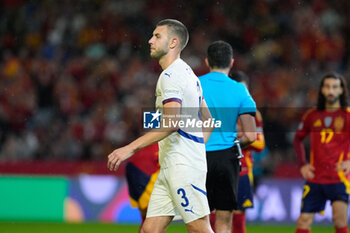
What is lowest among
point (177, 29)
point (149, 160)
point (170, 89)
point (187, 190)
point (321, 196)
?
point (321, 196)

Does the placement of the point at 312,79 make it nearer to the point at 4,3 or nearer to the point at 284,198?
the point at 284,198

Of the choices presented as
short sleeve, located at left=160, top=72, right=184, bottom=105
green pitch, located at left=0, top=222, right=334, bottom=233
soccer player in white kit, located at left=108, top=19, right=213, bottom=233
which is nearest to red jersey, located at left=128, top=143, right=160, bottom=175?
soccer player in white kit, located at left=108, top=19, right=213, bottom=233

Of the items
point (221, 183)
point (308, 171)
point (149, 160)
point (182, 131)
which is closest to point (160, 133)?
point (182, 131)

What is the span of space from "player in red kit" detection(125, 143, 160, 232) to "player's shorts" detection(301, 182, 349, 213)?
1519 millimetres

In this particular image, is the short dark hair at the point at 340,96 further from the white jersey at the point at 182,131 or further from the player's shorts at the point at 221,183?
Result: the white jersey at the point at 182,131

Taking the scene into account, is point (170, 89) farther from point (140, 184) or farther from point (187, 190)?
point (140, 184)

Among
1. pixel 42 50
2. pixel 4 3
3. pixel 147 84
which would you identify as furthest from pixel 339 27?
pixel 4 3

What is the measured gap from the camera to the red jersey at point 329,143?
657cm

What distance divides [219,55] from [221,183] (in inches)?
43.4

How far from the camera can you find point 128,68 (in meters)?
14.1

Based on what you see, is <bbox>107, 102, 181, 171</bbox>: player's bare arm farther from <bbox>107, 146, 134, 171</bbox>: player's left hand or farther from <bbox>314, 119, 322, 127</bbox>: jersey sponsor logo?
<bbox>314, 119, 322, 127</bbox>: jersey sponsor logo

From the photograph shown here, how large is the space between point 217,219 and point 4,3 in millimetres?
12130

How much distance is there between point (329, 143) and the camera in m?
6.64

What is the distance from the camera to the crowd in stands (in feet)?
41.7
